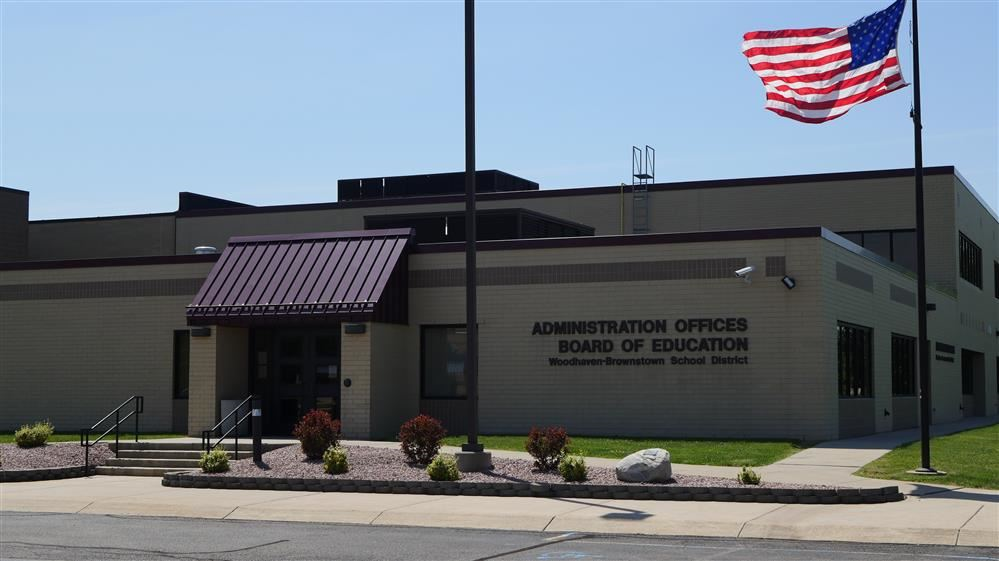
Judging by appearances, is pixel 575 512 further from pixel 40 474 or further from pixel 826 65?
pixel 40 474

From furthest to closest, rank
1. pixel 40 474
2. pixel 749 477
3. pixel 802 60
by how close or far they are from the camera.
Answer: pixel 40 474, pixel 802 60, pixel 749 477

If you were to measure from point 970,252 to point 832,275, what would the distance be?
69.2 feet

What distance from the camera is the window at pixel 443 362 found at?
30453mm

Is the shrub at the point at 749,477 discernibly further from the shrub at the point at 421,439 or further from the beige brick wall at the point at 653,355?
the beige brick wall at the point at 653,355

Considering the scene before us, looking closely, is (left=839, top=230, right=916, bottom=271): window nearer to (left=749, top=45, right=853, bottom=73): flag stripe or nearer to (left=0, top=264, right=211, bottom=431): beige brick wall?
(left=749, top=45, right=853, bottom=73): flag stripe

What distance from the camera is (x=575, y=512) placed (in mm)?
16000

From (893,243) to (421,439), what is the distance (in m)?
25.8

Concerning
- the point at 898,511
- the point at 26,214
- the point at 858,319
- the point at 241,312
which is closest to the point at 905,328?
the point at 858,319

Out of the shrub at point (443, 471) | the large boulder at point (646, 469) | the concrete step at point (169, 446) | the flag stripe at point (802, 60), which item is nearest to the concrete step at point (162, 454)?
the concrete step at point (169, 446)

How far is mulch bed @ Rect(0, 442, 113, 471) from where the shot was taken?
23.0m

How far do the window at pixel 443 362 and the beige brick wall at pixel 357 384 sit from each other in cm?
241

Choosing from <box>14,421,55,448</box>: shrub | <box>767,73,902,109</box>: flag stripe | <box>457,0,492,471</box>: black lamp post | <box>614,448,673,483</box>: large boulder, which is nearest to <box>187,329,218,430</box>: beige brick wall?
<box>14,421,55,448</box>: shrub

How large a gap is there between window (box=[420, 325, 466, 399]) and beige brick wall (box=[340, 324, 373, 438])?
95.0 inches

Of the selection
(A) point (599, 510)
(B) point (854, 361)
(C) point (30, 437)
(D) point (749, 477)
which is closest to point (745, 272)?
(B) point (854, 361)
